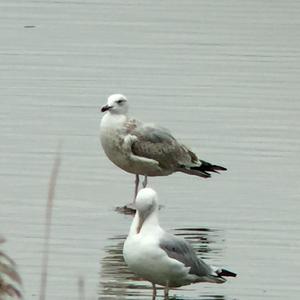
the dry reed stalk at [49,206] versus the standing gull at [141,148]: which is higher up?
the dry reed stalk at [49,206]

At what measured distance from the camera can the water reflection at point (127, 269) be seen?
1150 centimetres

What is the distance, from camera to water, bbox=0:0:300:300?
12656mm

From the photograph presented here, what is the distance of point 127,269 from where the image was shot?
12.4 m

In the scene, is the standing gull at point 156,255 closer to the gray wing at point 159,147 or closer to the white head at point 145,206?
the white head at point 145,206

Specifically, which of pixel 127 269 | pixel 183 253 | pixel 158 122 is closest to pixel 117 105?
pixel 158 122

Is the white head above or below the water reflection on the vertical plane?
above

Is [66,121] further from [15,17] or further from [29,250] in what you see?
[15,17]

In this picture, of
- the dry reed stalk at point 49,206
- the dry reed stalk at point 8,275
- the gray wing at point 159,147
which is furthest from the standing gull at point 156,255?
the dry reed stalk at point 8,275

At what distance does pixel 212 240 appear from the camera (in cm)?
1334

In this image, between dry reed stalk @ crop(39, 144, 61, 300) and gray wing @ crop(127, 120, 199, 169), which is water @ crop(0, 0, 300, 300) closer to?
gray wing @ crop(127, 120, 199, 169)

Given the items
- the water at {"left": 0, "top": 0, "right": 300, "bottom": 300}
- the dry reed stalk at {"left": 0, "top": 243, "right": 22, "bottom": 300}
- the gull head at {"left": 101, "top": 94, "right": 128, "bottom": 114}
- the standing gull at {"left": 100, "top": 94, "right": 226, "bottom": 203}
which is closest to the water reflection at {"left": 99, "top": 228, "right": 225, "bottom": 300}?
the water at {"left": 0, "top": 0, "right": 300, "bottom": 300}

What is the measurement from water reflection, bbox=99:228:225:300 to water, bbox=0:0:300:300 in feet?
0.07

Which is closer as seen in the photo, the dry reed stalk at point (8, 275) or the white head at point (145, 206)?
the dry reed stalk at point (8, 275)

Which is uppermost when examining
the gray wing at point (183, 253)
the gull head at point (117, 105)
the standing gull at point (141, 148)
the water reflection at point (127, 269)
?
the gull head at point (117, 105)
